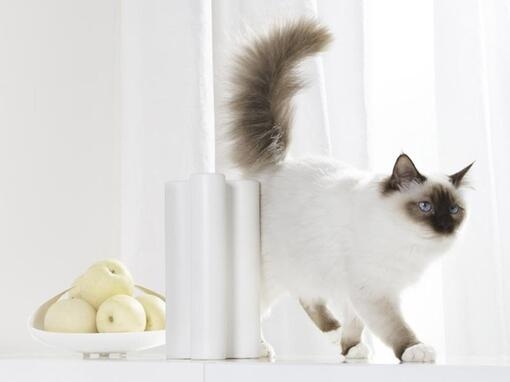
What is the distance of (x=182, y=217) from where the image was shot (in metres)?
0.95

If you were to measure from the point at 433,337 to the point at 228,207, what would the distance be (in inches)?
19.4

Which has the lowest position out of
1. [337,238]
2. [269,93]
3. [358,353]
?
[358,353]

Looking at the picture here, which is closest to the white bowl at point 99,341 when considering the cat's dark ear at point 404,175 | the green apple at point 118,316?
the green apple at point 118,316

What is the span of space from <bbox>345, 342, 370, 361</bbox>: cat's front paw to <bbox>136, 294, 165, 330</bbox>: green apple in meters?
0.29

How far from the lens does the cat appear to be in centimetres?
84

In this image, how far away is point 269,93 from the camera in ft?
3.27

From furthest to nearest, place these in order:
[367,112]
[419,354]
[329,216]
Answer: [367,112]
[329,216]
[419,354]

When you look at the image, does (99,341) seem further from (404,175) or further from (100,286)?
(404,175)

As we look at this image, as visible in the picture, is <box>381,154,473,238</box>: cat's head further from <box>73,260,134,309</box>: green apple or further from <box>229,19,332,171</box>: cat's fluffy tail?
<box>73,260,134,309</box>: green apple

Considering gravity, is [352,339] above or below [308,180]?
below

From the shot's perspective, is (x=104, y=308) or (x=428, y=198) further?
(x=104, y=308)

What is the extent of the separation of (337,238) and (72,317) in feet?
1.25

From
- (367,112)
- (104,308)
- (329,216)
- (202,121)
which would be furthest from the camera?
(202,121)

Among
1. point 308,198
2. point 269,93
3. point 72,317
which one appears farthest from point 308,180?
point 72,317
